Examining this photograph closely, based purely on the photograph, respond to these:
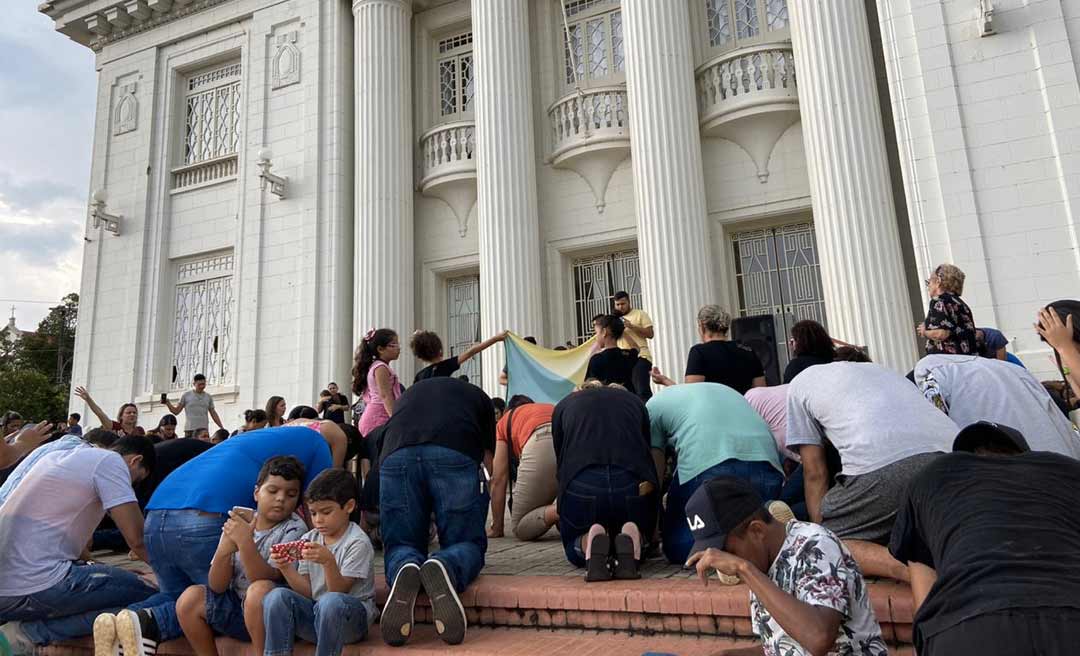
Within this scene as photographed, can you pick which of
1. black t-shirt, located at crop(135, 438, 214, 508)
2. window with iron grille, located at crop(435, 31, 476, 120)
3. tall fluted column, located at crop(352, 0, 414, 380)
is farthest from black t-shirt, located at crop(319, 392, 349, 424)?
window with iron grille, located at crop(435, 31, 476, 120)

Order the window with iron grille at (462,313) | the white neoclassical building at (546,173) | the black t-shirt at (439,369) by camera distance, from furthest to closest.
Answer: the window with iron grille at (462,313) < the white neoclassical building at (546,173) < the black t-shirt at (439,369)

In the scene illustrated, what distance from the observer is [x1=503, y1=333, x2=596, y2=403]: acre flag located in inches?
337

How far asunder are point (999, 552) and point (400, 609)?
2.50 metres

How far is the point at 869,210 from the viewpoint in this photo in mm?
9219

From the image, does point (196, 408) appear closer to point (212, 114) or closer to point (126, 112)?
point (212, 114)

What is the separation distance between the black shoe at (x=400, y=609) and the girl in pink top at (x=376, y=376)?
2.06 metres

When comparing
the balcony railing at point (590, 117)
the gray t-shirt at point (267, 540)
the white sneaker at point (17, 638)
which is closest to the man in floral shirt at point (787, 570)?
the gray t-shirt at point (267, 540)

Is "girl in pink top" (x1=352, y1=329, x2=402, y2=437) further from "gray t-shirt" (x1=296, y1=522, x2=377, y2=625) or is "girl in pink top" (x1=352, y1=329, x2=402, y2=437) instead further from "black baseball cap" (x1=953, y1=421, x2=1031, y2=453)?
"black baseball cap" (x1=953, y1=421, x2=1031, y2=453)

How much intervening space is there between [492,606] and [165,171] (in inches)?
578

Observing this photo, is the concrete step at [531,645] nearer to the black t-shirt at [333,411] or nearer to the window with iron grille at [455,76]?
the black t-shirt at [333,411]

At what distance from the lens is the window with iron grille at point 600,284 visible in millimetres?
12055

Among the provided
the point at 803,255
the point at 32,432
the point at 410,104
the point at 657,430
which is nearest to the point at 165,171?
the point at 410,104

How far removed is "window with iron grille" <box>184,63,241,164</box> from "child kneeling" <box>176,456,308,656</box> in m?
13.0

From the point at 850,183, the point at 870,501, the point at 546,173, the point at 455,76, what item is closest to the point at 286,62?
the point at 455,76
